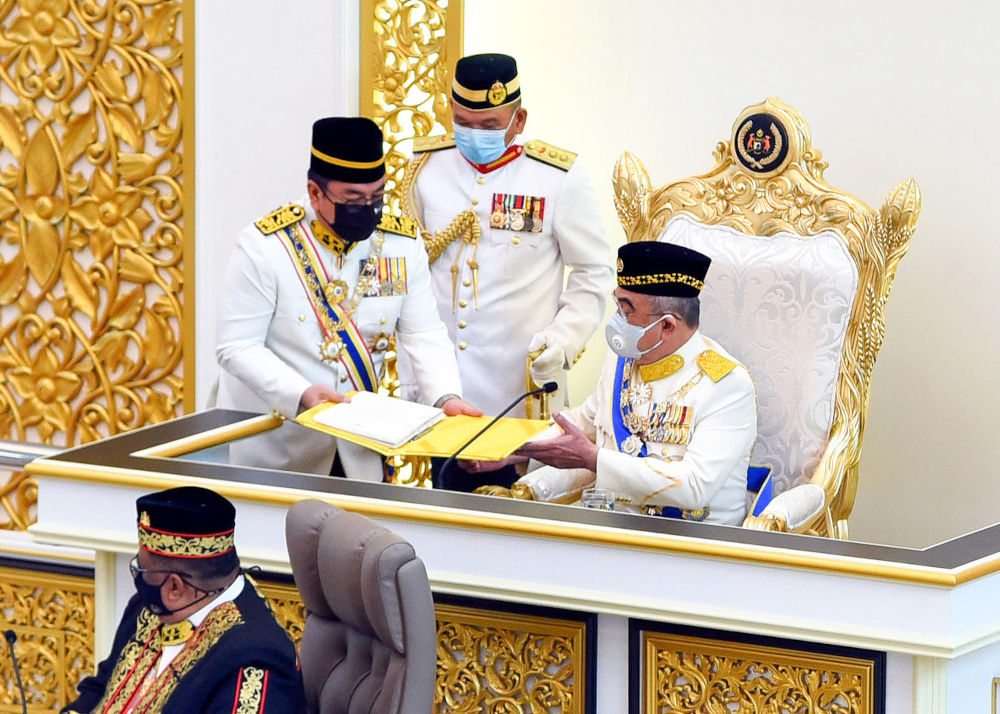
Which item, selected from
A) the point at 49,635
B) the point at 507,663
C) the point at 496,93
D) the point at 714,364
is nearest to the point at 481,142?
the point at 496,93

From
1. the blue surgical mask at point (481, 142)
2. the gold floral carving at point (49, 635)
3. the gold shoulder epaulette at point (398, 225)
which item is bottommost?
the gold floral carving at point (49, 635)

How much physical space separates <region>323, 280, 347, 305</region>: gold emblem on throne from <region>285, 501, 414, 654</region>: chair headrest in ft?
3.26

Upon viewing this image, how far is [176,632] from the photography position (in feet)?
8.18

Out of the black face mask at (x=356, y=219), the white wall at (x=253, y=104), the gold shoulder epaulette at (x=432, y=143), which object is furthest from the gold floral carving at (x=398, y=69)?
the black face mask at (x=356, y=219)

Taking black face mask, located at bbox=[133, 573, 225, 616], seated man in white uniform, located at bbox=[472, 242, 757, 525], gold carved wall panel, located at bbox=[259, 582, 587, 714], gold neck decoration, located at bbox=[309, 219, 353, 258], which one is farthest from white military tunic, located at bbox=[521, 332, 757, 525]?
black face mask, located at bbox=[133, 573, 225, 616]

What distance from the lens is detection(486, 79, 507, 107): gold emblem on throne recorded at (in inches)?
158

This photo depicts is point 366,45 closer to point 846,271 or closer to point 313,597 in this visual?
point 846,271

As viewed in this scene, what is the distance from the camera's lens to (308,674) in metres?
2.81

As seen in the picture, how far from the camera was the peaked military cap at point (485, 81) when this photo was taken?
4.01m

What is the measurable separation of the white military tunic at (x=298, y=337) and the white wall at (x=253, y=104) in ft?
3.39

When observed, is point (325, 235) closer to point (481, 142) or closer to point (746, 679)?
point (481, 142)

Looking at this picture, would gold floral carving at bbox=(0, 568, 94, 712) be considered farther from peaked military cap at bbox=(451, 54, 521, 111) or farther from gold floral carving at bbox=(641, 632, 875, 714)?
gold floral carving at bbox=(641, 632, 875, 714)

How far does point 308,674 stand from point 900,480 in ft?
7.64

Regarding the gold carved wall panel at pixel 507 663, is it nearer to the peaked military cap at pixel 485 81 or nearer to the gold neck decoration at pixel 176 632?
the gold neck decoration at pixel 176 632
